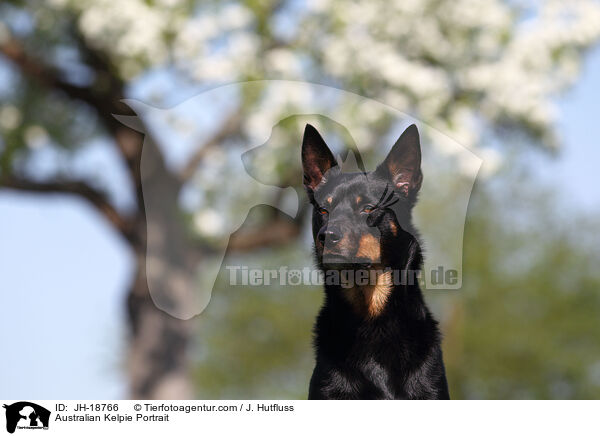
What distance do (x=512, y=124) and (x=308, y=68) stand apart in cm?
397

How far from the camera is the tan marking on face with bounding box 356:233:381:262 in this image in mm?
1788

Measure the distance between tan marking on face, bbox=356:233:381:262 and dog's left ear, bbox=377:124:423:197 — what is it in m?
0.15

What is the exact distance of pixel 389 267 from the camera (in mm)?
1832

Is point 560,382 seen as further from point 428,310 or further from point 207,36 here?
point 428,310

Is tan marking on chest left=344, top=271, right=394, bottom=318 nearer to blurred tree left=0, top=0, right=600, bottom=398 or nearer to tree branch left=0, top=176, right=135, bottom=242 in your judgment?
blurred tree left=0, top=0, right=600, bottom=398

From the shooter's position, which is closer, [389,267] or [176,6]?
[389,267]

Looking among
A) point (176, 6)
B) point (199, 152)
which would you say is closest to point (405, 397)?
point (176, 6)

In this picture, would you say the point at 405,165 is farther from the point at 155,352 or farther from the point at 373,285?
the point at 155,352

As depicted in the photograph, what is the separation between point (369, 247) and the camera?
5.91ft

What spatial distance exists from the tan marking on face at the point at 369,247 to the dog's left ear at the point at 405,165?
152mm
